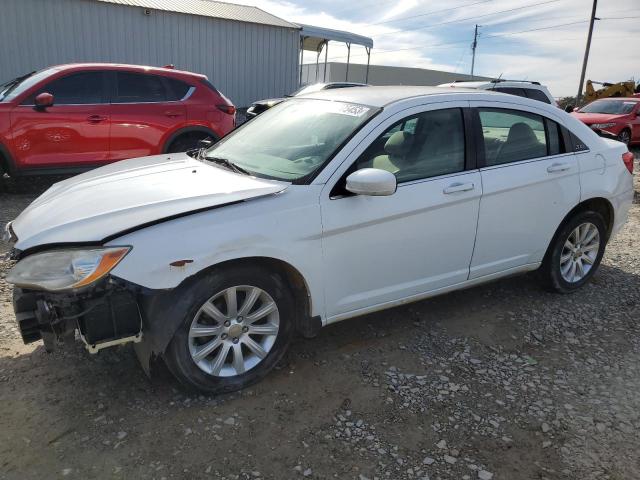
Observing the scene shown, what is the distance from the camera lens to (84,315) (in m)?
2.53

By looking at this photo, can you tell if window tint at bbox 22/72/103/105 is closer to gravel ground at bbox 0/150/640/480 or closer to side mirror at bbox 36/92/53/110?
side mirror at bbox 36/92/53/110

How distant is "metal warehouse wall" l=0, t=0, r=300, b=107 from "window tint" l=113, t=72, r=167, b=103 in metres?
8.40

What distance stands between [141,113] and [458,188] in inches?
214

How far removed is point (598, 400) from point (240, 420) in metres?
2.06

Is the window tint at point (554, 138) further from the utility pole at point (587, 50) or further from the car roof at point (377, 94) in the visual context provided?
the utility pole at point (587, 50)

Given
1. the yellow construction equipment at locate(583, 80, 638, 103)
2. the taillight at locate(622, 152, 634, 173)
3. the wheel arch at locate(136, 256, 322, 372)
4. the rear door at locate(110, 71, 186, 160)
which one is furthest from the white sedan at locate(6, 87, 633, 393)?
the yellow construction equipment at locate(583, 80, 638, 103)

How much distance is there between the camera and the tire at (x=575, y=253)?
4.31 metres

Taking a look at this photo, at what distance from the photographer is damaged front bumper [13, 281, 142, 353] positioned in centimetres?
252

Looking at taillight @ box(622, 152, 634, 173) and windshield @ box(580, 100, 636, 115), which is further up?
windshield @ box(580, 100, 636, 115)

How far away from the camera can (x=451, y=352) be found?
3.57 metres

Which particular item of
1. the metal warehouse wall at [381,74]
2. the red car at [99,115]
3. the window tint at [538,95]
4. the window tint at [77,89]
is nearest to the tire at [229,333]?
the red car at [99,115]

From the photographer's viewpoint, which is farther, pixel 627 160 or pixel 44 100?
pixel 44 100

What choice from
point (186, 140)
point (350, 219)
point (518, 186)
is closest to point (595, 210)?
point (518, 186)

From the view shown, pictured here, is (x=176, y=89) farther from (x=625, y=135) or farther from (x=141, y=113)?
(x=625, y=135)
